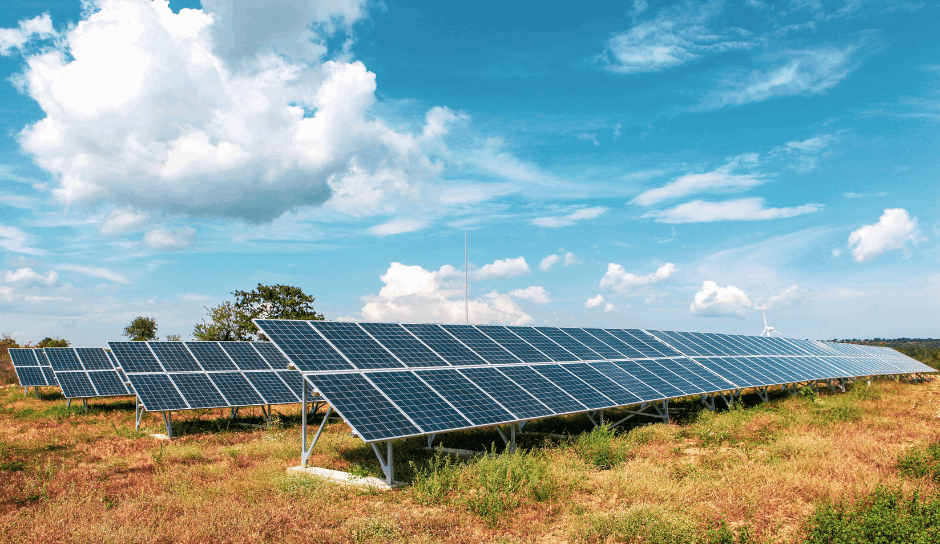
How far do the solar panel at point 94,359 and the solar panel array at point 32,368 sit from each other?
7.35ft

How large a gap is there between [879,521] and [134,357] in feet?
100

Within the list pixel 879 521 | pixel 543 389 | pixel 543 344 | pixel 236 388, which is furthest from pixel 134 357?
pixel 879 521

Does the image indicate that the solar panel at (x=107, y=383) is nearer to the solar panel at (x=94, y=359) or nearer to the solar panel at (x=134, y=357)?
the solar panel at (x=94, y=359)

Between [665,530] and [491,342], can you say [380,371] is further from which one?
[665,530]

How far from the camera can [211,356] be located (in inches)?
1203

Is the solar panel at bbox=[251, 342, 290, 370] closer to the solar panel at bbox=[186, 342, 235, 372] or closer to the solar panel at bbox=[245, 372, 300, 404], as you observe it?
the solar panel at bbox=[245, 372, 300, 404]

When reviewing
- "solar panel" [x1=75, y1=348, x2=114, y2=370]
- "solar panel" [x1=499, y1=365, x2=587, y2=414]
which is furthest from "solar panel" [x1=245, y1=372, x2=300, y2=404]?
"solar panel" [x1=75, y1=348, x2=114, y2=370]

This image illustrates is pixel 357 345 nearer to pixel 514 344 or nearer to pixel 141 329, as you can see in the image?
pixel 514 344

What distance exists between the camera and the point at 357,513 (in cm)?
1235

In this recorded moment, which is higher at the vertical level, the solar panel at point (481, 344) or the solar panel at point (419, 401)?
the solar panel at point (481, 344)

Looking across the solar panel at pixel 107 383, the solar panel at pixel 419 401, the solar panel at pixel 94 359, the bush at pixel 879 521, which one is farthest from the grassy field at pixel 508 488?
the solar panel at pixel 94 359

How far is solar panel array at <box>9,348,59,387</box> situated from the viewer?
4062cm

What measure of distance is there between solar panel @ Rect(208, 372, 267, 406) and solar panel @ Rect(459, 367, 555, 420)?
505 inches

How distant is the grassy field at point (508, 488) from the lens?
431 inches
